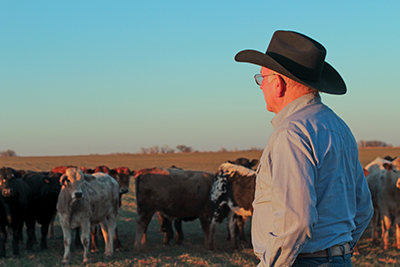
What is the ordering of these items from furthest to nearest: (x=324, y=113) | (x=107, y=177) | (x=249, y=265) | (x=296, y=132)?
(x=107, y=177), (x=249, y=265), (x=324, y=113), (x=296, y=132)

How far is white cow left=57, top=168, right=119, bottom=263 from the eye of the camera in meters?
8.52

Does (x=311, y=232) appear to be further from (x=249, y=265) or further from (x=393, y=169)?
(x=393, y=169)

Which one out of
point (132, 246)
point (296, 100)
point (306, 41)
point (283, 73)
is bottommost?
point (132, 246)

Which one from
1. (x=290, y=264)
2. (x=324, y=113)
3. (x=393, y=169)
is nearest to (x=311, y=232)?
(x=290, y=264)

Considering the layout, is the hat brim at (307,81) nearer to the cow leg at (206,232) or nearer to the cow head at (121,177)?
the cow leg at (206,232)

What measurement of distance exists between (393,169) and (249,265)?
5009 mm

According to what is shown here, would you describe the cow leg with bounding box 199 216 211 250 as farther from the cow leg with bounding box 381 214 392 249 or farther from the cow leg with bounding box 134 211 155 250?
the cow leg with bounding box 381 214 392 249

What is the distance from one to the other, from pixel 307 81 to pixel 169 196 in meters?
8.60

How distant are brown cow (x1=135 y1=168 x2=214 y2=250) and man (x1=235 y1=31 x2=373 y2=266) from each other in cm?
834

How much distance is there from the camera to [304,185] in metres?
1.90

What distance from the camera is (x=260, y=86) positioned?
8.07 ft

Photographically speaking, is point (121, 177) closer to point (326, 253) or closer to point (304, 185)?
point (326, 253)

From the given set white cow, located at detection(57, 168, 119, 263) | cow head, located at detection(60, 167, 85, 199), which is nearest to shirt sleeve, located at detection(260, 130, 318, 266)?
white cow, located at detection(57, 168, 119, 263)

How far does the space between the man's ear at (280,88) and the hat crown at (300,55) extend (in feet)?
0.34
